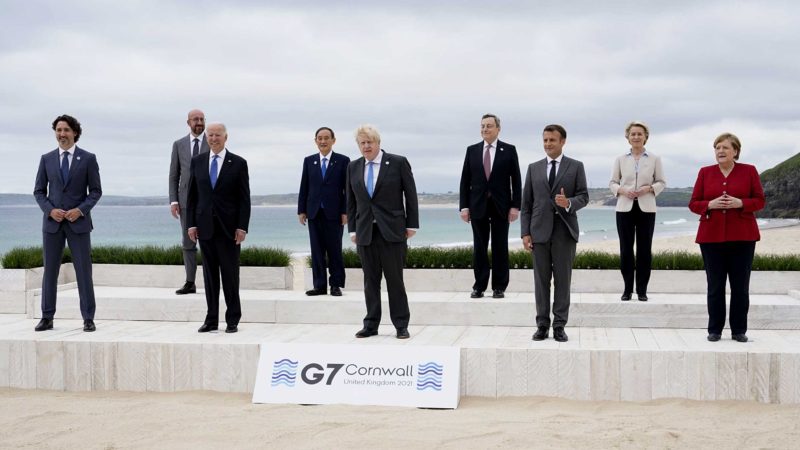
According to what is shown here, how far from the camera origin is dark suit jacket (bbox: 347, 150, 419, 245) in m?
6.20

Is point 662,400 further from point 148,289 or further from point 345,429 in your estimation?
point 148,289

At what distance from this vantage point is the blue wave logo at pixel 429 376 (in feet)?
18.4

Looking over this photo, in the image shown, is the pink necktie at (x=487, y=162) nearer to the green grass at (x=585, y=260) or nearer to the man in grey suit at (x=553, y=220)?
the man in grey suit at (x=553, y=220)

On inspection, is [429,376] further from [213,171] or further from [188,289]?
[188,289]

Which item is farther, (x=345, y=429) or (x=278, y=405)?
(x=278, y=405)

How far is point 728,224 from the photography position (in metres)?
5.89

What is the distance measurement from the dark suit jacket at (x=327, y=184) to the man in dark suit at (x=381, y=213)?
4.48 ft

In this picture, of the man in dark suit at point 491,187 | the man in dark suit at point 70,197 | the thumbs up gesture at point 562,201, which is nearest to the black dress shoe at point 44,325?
the man in dark suit at point 70,197

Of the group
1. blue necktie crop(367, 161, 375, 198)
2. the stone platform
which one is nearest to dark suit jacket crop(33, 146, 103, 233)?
the stone platform

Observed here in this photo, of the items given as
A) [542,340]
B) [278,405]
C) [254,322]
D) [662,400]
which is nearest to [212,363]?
[278,405]

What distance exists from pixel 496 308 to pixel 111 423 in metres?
A: 3.32

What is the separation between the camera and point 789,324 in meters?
6.86

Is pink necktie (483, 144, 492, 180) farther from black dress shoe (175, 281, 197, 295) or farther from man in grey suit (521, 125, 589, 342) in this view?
black dress shoe (175, 281, 197, 295)

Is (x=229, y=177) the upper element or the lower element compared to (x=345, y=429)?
upper
